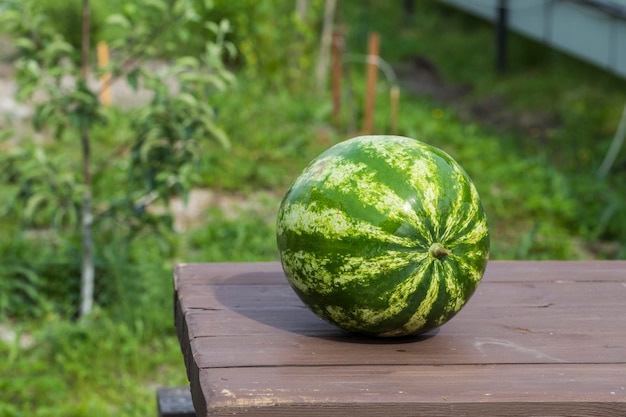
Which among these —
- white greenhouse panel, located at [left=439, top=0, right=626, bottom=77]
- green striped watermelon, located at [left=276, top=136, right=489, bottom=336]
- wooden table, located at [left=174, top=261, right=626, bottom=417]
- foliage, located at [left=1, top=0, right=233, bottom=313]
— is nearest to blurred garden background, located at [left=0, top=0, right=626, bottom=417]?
foliage, located at [left=1, top=0, right=233, bottom=313]

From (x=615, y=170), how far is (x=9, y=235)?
4.09m

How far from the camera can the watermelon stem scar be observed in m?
1.93

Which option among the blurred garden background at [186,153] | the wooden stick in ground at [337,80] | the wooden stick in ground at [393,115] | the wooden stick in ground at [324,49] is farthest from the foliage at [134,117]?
the wooden stick in ground at [324,49]

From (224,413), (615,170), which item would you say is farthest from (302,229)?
(615,170)

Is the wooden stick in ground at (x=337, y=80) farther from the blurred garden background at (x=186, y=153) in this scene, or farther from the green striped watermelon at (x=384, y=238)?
the green striped watermelon at (x=384, y=238)

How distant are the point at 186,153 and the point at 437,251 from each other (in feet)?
8.56

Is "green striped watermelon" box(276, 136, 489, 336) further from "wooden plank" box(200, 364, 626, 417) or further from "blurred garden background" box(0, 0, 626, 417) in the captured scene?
"blurred garden background" box(0, 0, 626, 417)

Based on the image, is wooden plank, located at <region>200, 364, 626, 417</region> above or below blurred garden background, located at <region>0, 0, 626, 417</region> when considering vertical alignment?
above

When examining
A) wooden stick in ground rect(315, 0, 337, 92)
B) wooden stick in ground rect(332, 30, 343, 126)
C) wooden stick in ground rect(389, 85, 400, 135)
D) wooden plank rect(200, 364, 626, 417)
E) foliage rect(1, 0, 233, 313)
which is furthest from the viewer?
wooden stick in ground rect(315, 0, 337, 92)

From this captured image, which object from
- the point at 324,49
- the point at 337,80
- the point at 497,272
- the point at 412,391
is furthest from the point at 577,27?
the point at 412,391

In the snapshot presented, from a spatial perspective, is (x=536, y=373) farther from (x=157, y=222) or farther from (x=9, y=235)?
(x=9, y=235)

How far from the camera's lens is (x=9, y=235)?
5504mm

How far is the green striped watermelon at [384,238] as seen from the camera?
6.28ft

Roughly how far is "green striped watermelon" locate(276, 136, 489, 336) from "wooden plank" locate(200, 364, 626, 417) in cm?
13
